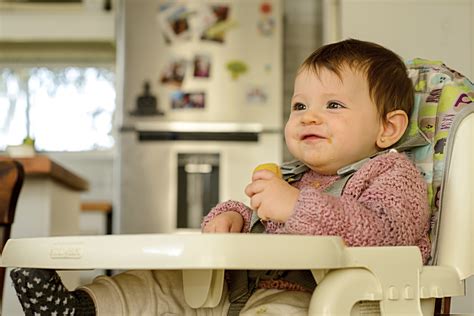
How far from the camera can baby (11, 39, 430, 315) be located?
1071 millimetres

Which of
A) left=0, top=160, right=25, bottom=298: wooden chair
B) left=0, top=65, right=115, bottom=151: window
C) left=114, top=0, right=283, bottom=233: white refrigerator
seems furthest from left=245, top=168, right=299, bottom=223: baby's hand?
left=0, top=65, right=115, bottom=151: window

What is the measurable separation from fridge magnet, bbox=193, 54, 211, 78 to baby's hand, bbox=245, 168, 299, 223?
8.41 ft

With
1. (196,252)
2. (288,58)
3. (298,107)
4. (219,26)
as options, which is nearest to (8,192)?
(298,107)

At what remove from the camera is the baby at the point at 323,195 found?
1071 mm

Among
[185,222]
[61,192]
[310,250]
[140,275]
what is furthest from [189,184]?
[310,250]

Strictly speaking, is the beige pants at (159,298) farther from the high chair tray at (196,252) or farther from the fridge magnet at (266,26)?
the fridge magnet at (266,26)

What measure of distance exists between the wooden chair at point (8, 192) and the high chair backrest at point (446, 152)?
909 millimetres

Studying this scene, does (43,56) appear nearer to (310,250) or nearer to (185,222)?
(185,222)


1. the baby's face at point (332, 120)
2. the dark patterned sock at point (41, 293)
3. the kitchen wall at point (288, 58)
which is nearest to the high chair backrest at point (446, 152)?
the baby's face at point (332, 120)

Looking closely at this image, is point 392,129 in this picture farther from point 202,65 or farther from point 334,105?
point 202,65

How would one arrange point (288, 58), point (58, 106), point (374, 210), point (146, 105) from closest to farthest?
point (374, 210) → point (146, 105) → point (288, 58) → point (58, 106)

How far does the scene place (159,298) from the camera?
1.16 metres

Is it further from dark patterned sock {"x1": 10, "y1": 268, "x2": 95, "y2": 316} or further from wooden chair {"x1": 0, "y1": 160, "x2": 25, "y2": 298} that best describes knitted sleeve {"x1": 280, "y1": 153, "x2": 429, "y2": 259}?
wooden chair {"x1": 0, "y1": 160, "x2": 25, "y2": 298}

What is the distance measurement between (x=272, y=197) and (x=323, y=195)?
0.09 m
